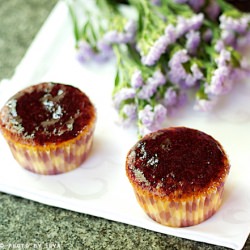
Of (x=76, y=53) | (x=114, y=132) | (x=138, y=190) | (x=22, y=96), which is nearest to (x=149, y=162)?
(x=138, y=190)

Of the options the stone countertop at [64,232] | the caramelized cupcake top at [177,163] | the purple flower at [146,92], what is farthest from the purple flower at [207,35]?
the stone countertop at [64,232]

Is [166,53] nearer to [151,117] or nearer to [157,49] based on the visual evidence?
[157,49]

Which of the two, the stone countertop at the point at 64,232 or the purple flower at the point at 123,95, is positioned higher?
the purple flower at the point at 123,95

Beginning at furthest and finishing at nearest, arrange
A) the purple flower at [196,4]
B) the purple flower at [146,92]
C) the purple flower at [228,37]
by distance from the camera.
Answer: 1. the purple flower at [196,4]
2. the purple flower at [228,37]
3. the purple flower at [146,92]

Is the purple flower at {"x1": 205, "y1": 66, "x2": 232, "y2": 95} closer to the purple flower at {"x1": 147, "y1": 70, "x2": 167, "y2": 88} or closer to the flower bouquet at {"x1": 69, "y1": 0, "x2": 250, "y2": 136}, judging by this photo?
the flower bouquet at {"x1": 69, "y1": 0, "x2": 250, "y2": 136}

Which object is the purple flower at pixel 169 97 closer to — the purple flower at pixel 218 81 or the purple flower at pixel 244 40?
the purple flower at pixel 218 81

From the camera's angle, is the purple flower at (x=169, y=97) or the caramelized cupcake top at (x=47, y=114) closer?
the caramelized cupcake top at (x=47, y=114)

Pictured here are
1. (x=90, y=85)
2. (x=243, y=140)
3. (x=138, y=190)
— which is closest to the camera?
(x=138, y=190)

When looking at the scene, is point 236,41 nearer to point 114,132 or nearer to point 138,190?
point 114,132
